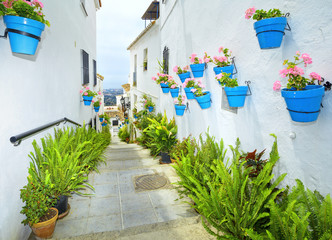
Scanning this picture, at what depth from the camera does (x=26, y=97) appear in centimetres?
301

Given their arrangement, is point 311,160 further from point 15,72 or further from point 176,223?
point 15,72

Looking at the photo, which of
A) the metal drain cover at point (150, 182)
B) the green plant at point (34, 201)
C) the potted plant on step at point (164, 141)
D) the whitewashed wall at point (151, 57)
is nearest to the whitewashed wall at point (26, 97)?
the green plant at point (34, 201)

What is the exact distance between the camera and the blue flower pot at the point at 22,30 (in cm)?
225

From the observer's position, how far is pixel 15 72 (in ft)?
8.82

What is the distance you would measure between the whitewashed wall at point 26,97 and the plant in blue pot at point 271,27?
279 cm

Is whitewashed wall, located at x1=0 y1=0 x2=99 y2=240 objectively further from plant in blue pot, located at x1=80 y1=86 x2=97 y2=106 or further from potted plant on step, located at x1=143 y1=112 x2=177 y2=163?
potted plant on step, located at x1=143 y1=112 x2=177 y2=163

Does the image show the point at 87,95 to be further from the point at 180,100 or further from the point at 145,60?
the point at 145,60

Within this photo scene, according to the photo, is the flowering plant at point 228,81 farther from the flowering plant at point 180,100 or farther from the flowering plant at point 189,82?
the flowering plant at point 180,100

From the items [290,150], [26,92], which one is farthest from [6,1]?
[290,150]

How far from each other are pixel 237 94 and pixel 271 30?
1.01 metres

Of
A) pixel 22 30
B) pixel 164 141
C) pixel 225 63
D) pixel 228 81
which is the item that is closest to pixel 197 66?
pixel 225 63

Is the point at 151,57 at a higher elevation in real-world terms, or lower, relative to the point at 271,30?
higher

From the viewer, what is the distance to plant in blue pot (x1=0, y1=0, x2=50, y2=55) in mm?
2217

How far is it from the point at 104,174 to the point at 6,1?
12.4 ft
